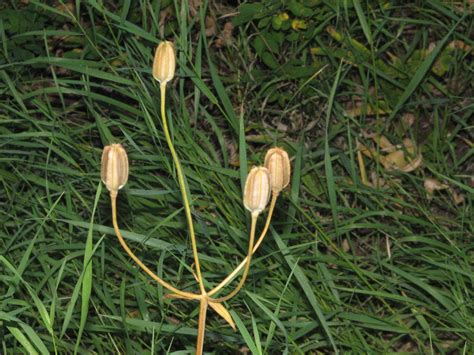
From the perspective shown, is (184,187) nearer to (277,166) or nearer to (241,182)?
(277,166)

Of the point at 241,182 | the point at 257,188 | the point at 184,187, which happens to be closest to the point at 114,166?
the point at 184,187

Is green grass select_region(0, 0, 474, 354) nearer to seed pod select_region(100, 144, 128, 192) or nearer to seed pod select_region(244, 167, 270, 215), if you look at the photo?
seed pod select_region(100, 144, 128, 192)

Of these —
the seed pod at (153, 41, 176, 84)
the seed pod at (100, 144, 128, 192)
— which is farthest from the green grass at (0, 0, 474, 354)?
the seed pod at (153, 41, 176, 84)

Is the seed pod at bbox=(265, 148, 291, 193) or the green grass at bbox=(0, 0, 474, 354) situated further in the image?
the green grass at bbox=(0, 0, 474, 354)

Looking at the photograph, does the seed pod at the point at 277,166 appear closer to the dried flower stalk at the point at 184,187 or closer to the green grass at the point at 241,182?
the dried flower stalk at the point at 184,187

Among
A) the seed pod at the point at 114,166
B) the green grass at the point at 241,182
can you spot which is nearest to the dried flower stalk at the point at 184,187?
the seed pod at the point at 114,166

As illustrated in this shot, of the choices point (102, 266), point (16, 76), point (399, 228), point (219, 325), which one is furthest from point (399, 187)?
point (16, 76)
